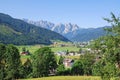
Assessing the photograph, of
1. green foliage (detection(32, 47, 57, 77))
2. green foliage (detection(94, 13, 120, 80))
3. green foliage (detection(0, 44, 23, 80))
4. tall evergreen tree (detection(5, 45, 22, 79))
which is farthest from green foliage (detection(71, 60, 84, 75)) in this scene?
green foliage (detection(94, 13, 120, 80))

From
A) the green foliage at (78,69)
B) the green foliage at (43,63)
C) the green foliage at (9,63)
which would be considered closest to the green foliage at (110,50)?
the green foliage at (9,63)

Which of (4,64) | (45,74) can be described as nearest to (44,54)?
(45,74)

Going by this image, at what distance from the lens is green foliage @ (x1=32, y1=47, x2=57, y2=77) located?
126887 millimetres

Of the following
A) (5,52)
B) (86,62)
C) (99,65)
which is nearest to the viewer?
(99,65)

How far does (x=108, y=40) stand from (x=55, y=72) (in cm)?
10431

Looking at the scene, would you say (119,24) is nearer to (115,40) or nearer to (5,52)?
(115,40)

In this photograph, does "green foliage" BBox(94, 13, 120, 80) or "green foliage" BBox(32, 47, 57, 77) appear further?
"green foliage" BBox(32, 47, 57, 77)

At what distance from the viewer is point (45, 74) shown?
128 metres

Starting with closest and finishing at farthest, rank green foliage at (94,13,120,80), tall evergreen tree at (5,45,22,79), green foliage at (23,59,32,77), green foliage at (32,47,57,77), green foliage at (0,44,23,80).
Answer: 1. green foliage at (94,13,120,80)
2. green foliage at (0,44,23,80)
3. tall evergreen tree at (5,45,22,79)
4. green foliage at (23,59,32,77)
5. green foliage at (32,47,57,77)

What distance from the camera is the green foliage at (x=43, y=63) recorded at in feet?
416

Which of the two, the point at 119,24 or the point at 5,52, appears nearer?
the point at 119,24

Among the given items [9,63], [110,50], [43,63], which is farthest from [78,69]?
[110,50]

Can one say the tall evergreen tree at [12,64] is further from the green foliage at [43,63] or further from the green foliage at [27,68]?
the green foliage at [43,63]

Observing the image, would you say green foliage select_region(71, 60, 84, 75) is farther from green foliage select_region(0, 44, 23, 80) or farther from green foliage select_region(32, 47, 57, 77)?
green foliage select_region(0, 44, 23, 80)
